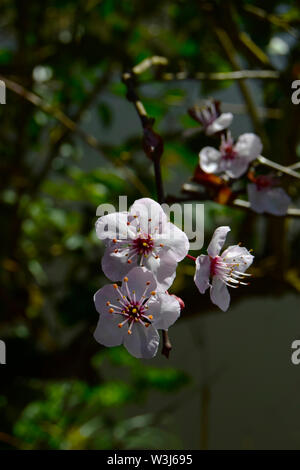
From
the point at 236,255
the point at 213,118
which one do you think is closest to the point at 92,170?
the point at 213,118

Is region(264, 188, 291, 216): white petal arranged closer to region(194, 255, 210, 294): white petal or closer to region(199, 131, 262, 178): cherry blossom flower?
region(199, 131, 262, 178): cherry blossom flower

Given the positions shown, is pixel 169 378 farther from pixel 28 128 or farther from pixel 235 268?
pixel 235 268

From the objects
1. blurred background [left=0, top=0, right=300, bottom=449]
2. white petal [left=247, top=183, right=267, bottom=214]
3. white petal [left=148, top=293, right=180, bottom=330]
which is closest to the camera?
white petal [left=148, top=293, right=180, bottom=330]

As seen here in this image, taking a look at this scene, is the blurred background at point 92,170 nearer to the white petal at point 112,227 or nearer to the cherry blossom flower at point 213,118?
the cherry blossom flower at point 213,118

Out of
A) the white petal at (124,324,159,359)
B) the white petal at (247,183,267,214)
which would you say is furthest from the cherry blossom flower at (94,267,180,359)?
the white petal at (247,183,267,214)

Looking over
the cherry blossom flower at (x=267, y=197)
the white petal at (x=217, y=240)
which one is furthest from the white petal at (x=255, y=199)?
the white petal at (x=217, y=240)

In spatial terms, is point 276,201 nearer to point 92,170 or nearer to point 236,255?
point 236,255
